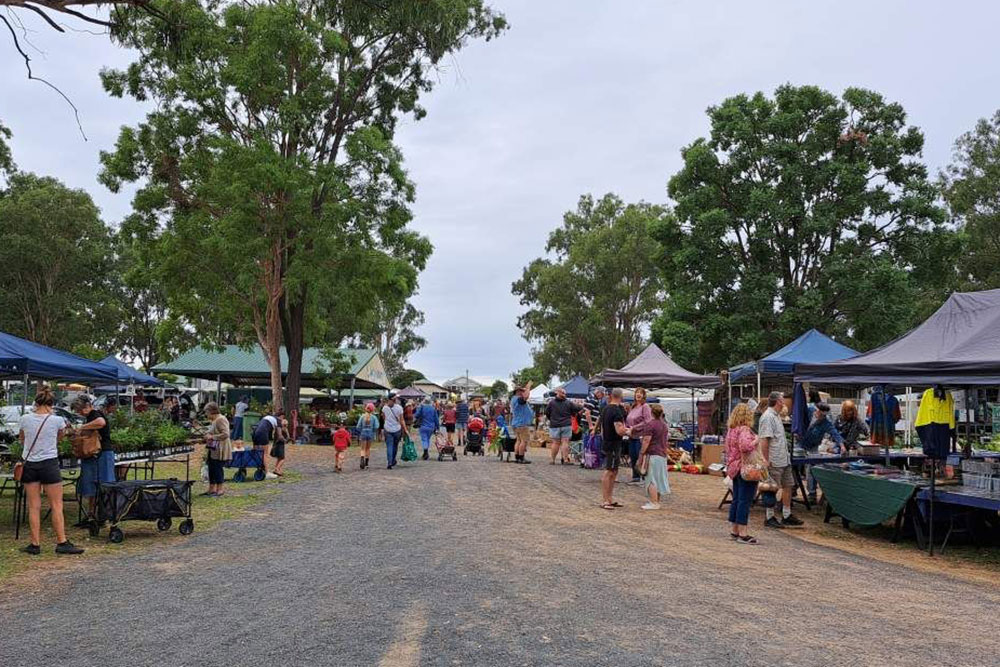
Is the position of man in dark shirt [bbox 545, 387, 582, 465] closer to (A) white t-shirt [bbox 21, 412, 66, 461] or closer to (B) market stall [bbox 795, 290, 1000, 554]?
(B) market stall [bbox 795, 290, 1000, 554]

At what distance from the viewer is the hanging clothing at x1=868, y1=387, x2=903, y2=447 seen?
13070mm

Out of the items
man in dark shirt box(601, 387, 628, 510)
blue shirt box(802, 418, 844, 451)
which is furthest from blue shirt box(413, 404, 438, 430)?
A: blue shirt box(802, 418, 844, 451)

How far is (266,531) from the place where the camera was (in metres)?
9.27

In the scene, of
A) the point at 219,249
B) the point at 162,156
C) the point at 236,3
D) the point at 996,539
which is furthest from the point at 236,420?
the point at 996,539

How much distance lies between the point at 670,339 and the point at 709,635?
24024mm

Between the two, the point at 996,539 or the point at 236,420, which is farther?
the point at 236,420

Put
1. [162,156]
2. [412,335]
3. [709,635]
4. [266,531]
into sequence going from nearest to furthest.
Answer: [709,635], [266,531], [162,156], [412,335]

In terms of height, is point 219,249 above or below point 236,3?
below

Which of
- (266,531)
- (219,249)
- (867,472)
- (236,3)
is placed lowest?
(266,531)

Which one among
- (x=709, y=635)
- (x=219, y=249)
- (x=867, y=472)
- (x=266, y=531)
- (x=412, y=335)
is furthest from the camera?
(x=412, y=335)

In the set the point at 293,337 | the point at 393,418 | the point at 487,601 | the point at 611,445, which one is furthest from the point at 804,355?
the point at 293,337

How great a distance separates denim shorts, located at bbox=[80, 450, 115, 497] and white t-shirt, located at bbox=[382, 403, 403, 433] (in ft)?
24.9

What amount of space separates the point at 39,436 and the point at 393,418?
31.2 ft

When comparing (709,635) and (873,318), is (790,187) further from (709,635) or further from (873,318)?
(709,635)
